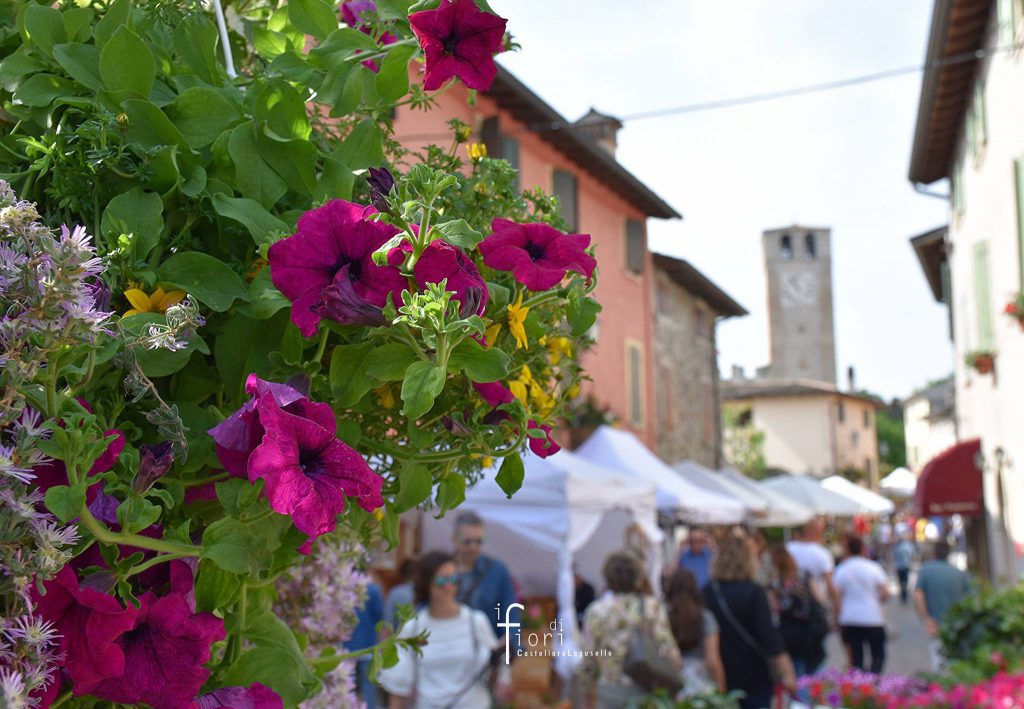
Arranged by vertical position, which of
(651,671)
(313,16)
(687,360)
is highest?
(687,360)

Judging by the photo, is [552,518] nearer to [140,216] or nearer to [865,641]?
[865,641]

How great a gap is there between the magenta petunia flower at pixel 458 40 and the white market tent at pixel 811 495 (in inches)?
965

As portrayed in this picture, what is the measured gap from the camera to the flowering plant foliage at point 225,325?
88 centimetres

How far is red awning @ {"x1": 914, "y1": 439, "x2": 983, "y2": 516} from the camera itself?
712 inches

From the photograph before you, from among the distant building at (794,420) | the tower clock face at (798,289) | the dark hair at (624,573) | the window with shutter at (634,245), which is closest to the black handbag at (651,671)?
the dark hair at (624,573)

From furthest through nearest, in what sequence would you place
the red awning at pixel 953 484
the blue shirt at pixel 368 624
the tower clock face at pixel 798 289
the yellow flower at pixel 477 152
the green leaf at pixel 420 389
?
the tower clock face at pixel 798 289 → the red awning at pixel 953 484 → the blue shirt at pixel 368 624 → the yellow flower at pixel 477 152 → the green leaf at pixel 420 389

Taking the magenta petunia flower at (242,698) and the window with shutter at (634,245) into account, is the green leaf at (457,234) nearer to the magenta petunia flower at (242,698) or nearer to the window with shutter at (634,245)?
the magenta petunia flower at (242,698)

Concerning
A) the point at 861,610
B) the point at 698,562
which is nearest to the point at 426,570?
the point at 861,610

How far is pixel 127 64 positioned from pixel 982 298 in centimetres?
1466

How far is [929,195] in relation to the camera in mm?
19250

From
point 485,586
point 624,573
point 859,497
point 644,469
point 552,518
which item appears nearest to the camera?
point 485,586

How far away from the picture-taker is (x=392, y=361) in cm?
104

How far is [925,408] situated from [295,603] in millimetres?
76818

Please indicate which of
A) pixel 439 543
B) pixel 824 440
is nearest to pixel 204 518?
pixel 439 543
